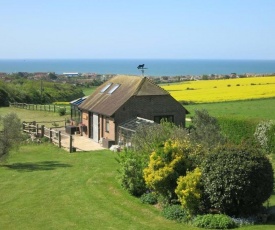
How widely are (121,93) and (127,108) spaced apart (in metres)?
2.21

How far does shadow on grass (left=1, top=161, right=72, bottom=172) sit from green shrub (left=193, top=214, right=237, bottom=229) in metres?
11.9

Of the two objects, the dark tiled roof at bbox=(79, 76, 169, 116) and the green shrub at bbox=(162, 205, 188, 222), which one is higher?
the dark tiled roof at bbox=(79, 76, 169, 116)

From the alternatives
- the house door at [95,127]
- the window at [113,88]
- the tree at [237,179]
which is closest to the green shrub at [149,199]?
the tree at [237,179]

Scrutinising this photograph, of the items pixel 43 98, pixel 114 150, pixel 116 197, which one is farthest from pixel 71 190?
pixel 43 98

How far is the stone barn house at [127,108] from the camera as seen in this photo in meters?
33.7

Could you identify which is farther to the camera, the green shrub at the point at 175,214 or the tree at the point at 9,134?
the tree at the point at 9,134

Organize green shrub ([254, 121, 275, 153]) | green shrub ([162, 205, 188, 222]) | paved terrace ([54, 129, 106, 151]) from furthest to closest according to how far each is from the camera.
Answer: paved terrace ([54, 129, 106, 151])
green shrub ([254, 121, 275, 153])
green shrub ([162, 205, 188, 222])

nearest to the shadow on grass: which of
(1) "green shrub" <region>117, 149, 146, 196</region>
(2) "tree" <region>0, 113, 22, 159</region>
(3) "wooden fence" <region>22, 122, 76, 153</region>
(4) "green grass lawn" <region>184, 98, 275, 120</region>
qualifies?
(2) "tree" <region>0, 113, 22, 159</region>

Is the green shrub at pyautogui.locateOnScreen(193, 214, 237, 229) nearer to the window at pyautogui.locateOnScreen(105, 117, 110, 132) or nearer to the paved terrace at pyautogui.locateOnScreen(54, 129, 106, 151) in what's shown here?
the paved terrace at pyautogui.locateOnScreen(54, 129, 106, 151)

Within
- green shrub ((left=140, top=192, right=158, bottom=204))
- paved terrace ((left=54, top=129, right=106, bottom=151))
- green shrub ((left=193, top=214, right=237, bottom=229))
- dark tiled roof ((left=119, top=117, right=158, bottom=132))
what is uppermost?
dark tiled roof ((left=119, top=117, right=158, bottom=132))

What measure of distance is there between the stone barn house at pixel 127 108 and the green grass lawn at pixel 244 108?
8.45m

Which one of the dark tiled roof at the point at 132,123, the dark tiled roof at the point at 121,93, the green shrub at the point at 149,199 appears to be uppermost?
the dark tiled roof at the point at 121,93

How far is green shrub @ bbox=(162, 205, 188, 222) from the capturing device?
15375 millimetres

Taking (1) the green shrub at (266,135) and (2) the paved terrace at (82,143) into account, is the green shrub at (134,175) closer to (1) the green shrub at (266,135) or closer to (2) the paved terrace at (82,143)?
(1) the green shrub at (266,135)
